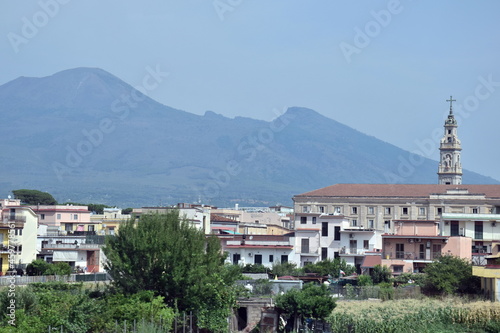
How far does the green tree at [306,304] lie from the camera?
37.2 meters

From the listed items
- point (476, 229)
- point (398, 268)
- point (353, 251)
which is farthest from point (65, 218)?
point (476, 229)

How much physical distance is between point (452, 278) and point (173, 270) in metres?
12.2

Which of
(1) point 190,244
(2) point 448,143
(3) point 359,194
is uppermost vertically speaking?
(2) point 448,143

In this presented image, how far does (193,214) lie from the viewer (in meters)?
70.8

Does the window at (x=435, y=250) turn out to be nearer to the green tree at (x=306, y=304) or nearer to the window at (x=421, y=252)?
the window at (x=421, y=252)

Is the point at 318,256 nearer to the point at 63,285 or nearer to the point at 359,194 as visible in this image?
the point at 63,285

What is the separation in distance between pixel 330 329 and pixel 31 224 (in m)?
26.2

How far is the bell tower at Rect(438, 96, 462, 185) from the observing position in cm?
→ 15075

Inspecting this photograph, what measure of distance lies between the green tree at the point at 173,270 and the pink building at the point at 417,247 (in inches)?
675

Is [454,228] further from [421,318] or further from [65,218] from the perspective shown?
[65,218]

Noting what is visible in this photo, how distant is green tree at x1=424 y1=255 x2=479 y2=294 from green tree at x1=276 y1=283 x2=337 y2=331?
22.0ft

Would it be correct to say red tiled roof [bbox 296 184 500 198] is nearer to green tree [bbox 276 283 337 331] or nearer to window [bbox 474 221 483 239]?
window [bbox 474 221 483 239]

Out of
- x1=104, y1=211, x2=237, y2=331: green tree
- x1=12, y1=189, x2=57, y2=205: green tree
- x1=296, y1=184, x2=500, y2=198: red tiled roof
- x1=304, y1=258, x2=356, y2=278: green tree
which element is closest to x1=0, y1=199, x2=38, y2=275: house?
x1=104, y1=211, x2=237, y2=331: green tree

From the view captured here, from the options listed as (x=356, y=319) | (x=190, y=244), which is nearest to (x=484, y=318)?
(x=356, y=319)
